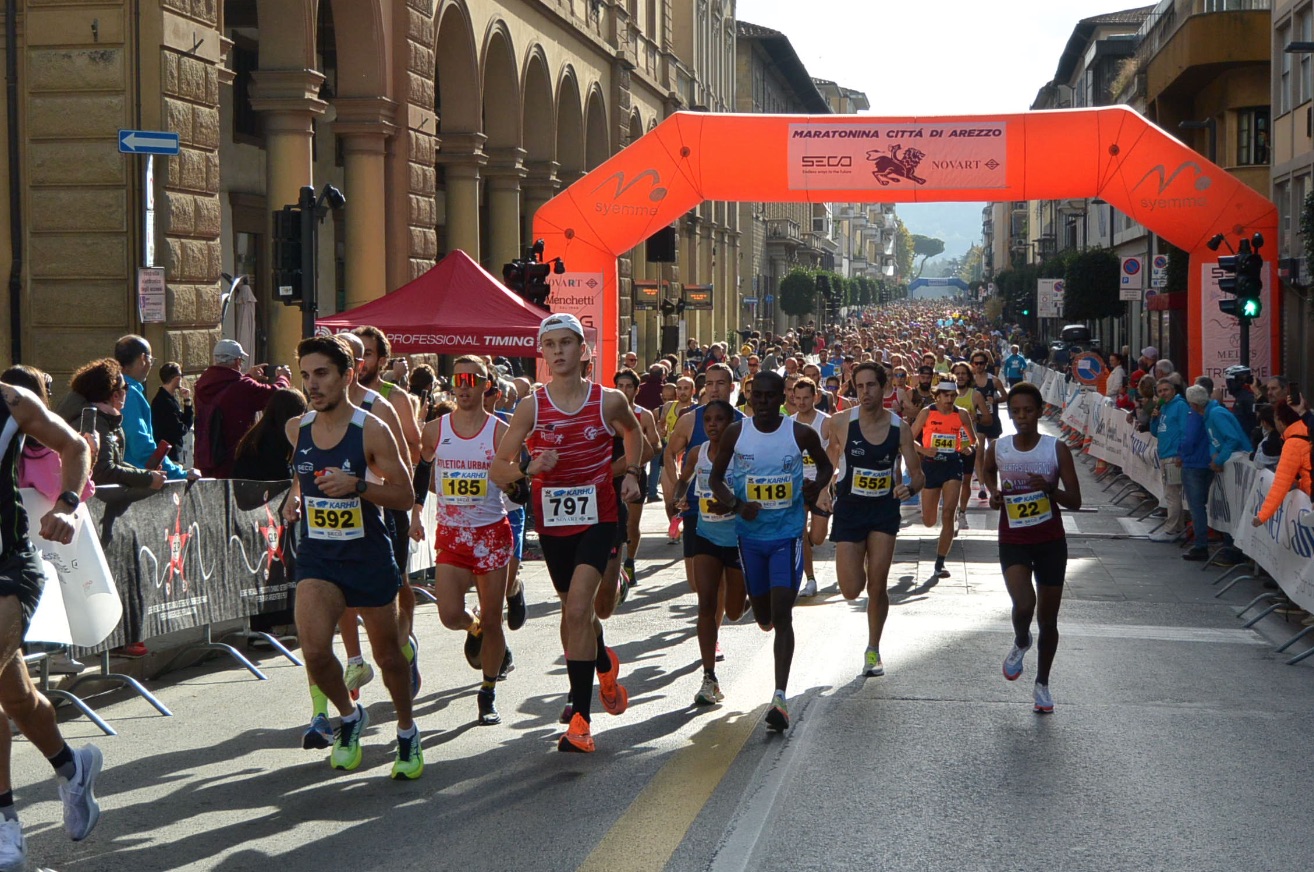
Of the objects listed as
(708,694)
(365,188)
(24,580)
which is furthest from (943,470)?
(365,188)

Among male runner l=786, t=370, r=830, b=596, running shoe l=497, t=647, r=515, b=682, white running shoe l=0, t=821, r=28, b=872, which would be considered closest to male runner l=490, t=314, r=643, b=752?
running shoe l=497, t=647, r=515, b=682

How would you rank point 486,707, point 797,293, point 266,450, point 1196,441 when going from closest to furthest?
point 486,707 < point 266,450 < point 1196,441 < point 797,293

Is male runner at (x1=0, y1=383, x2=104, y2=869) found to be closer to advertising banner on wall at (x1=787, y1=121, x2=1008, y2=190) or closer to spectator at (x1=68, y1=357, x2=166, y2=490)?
spectator at (x1=68, y1=357, x2=166, y2=490)

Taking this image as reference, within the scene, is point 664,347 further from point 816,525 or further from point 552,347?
point 552,347

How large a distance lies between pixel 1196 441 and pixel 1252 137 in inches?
1051

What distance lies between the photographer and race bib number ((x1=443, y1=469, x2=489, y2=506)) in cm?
848

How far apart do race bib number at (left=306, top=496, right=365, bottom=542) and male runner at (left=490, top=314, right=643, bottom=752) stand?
85 cm

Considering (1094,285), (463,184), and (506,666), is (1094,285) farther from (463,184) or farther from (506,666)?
(506,666)

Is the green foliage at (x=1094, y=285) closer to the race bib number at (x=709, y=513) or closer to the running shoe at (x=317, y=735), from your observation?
the race bib number at (x=709, y=513)

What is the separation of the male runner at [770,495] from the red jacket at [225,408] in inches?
162

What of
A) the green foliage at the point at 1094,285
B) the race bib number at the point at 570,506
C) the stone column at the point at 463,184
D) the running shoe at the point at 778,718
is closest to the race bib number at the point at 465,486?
the race bib number at the point at 570,506

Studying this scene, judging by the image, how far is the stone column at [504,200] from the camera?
101 ft

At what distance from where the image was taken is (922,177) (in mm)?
21469

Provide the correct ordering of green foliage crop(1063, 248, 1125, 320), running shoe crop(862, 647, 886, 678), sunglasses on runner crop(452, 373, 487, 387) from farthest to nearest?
1. green foliage crop(1063, 248, 1125, 320)
2. running shoe crop(862, 647, 886, 678)
3. sunglasses on runner crop(452, 373, 487, 387)
